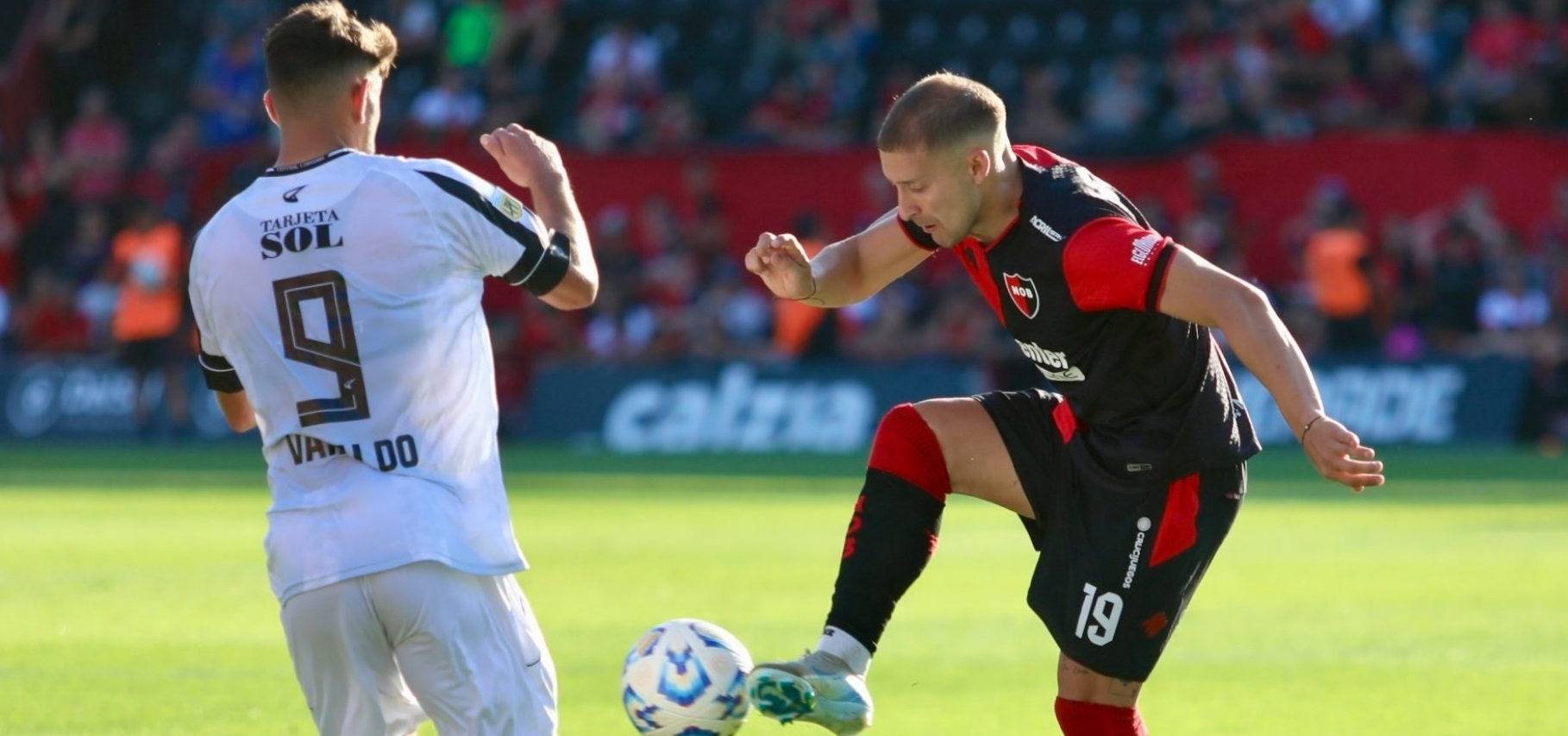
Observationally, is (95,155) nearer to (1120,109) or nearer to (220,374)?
(1120,109)

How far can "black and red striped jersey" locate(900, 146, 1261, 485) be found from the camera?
18.0ft

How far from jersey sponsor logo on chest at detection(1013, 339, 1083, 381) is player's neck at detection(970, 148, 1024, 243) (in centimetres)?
33

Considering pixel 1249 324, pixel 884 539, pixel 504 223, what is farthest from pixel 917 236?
pixel 504 223

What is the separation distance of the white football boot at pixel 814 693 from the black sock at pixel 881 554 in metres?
0.17

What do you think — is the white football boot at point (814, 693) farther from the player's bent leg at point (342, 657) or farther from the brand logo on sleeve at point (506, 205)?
the brand logo on sleeve at point (506, 205)

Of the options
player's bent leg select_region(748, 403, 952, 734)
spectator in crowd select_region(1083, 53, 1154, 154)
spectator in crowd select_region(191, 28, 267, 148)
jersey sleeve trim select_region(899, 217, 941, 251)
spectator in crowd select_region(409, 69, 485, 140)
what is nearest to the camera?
player's bent leg select_region(748, 403, 952, 734)

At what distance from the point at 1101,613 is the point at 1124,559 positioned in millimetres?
160

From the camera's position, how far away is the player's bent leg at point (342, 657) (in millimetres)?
4609

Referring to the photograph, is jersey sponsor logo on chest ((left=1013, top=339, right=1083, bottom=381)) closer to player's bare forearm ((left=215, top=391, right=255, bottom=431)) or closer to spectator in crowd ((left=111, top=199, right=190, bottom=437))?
player's bare forearm ((left=215, top=391, right=255, bottom=431))

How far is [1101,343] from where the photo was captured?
561cm

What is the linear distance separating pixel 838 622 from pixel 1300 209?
60.4 feet

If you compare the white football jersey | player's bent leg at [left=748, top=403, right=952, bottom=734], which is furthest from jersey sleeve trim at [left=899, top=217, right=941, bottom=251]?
the white football jersey

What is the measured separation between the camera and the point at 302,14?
472 cm

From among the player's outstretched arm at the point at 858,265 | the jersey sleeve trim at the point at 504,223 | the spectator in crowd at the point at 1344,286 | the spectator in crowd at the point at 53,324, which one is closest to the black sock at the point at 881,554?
the player's outstretched arm at the point at 858,265
